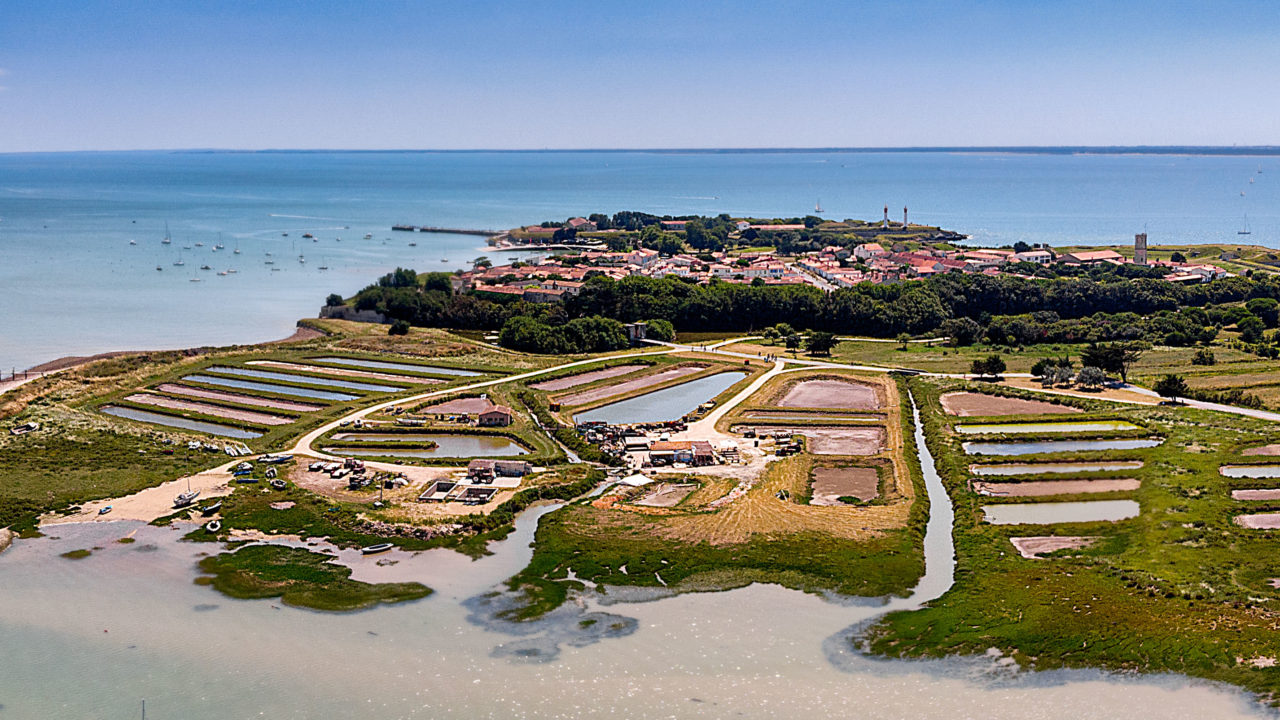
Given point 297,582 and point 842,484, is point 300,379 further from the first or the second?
point 842,484

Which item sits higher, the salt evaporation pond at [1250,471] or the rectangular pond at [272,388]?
the rectangular pond at [272,388]

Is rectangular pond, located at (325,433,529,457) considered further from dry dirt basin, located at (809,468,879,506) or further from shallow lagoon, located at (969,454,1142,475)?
shallow lagoon, located at (969,454,1142,475)

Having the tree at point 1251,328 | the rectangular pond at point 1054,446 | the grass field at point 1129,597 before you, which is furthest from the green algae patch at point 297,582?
the tree at point 1251,328

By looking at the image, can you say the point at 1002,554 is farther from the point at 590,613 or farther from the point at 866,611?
the point at 590,613

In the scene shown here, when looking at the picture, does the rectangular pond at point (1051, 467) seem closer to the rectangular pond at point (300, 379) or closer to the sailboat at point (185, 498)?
the sailboat at point (185, 498)

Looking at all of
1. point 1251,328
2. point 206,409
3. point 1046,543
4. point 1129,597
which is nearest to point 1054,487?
point 1046,543

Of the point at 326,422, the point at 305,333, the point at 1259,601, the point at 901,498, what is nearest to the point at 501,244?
the point at 305,333
